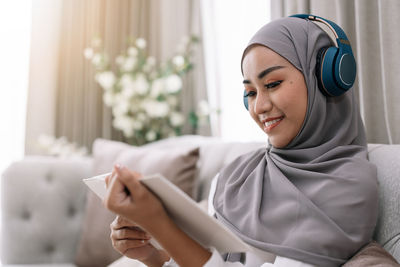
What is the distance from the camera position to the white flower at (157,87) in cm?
227

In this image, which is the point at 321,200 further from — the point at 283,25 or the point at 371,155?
the point at 283,25

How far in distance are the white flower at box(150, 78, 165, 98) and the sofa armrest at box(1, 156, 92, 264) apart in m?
0.66

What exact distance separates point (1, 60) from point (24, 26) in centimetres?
32

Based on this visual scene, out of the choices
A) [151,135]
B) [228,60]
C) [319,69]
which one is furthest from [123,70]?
[319,69]

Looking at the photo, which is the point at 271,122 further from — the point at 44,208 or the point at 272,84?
the point at 44,208

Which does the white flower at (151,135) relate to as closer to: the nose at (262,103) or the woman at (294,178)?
the woman at (294,178)

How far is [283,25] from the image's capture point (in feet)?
3.19

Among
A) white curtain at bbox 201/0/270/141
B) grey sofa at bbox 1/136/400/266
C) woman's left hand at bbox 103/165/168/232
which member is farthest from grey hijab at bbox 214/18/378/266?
white curtain at bbox 201/0/270/141

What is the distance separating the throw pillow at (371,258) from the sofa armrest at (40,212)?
54.9 inches

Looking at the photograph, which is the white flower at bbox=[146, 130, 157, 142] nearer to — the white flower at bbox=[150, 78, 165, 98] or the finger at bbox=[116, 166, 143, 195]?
the white flower at bbox=[150, 78, 165, 98]

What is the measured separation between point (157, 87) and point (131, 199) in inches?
64.7

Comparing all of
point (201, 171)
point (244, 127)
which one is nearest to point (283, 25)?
point (201, 171)

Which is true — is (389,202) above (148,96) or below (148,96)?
below

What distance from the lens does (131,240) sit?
87 cm
